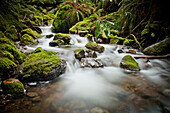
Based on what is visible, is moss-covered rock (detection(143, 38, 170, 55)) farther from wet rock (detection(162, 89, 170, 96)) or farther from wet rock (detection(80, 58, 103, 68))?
wet rock (detection(80, 58, 103, 68))

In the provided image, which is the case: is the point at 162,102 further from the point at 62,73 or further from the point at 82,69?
the point at 62,73

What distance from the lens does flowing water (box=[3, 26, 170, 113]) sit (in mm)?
1904

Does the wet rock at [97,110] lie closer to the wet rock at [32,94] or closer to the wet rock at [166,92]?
the wet rock at [32,94]

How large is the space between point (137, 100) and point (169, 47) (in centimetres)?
432

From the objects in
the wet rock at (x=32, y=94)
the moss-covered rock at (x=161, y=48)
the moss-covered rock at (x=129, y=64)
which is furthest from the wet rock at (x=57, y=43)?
the moss-covered rock at (x=161, y=48)

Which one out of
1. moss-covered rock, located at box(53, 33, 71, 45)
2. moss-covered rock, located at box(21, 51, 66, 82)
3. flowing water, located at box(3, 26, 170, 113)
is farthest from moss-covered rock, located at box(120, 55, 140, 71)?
moss-covered rock, located at box(53, 33, 71, 45)

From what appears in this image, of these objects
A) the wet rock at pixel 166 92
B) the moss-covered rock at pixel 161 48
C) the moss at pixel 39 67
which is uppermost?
the moss-covered rock at pixel 161 48

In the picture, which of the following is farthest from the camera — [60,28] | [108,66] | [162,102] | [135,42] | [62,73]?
[60,28]

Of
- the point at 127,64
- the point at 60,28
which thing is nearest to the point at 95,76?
the point at 127,64

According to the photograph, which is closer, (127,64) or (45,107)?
(45,107)

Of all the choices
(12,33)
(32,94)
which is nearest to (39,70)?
(32,94)

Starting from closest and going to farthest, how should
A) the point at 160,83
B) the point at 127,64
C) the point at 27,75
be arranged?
the point at 27,75 < the point at 160,83 < the point at 127,64

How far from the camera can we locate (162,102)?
6.81 feet

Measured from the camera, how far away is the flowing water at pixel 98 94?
1904 millimetres
